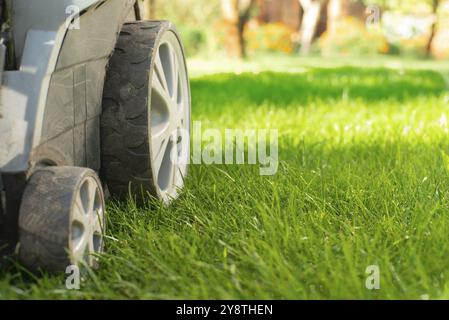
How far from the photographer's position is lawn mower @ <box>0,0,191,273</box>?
6.04 feet

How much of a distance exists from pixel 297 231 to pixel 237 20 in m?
13.5

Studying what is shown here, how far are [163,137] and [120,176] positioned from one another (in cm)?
26

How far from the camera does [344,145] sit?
3822 millimetres

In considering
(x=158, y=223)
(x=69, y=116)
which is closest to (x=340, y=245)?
(x=158, y=223)

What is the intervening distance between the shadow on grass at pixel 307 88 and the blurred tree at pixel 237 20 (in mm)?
6934

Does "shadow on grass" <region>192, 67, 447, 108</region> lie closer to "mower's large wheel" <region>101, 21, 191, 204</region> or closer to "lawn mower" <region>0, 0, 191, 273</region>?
"mower's large wheel" <region>101, 21, 191, 204</region>

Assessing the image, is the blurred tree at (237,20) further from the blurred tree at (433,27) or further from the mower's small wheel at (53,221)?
the mower's small wheel at (53,221)

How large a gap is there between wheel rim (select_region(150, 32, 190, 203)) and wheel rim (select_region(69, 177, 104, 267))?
428 millimetres

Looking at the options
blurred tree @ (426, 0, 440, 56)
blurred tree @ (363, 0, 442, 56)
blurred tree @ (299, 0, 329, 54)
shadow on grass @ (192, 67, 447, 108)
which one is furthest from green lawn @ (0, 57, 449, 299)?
blurred tree @ (299, 0, 329, 54)

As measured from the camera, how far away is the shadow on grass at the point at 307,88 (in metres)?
6.07

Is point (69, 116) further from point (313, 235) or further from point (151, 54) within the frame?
point (313, 235)

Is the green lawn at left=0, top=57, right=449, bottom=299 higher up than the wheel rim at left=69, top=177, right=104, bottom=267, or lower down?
lower down

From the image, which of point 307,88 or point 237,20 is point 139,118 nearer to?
point 307,88

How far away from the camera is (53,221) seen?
1.82 meters
